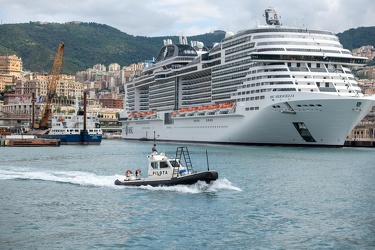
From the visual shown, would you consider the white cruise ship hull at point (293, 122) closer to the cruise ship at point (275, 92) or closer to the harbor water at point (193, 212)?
the cruise ship at point (275, 92)

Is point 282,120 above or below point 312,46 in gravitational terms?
below

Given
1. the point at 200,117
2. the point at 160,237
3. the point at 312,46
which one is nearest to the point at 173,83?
the point at 200,117

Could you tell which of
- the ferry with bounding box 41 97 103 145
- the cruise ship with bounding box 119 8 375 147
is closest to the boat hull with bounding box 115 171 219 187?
the cruise ship with bounding box 119 8 375 147

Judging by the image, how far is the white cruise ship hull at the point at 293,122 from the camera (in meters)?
74.8

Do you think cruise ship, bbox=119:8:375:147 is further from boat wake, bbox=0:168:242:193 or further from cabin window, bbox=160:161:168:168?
cabin window, bbox=160:161:168:168

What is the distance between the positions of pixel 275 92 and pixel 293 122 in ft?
15.1

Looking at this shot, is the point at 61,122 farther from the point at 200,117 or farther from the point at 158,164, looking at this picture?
the point at 158,164

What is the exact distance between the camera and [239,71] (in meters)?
91.3

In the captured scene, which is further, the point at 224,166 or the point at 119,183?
the point at 224,166

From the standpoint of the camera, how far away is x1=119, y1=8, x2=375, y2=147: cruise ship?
251 feet

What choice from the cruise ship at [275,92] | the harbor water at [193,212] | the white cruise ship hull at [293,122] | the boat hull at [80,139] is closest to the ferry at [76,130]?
the boat hull at [80,139]

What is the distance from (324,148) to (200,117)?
26.7 metres

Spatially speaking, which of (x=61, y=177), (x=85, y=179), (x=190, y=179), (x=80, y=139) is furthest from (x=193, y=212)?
(x=80, y=139)

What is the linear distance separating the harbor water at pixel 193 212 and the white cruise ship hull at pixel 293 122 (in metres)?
28.0
